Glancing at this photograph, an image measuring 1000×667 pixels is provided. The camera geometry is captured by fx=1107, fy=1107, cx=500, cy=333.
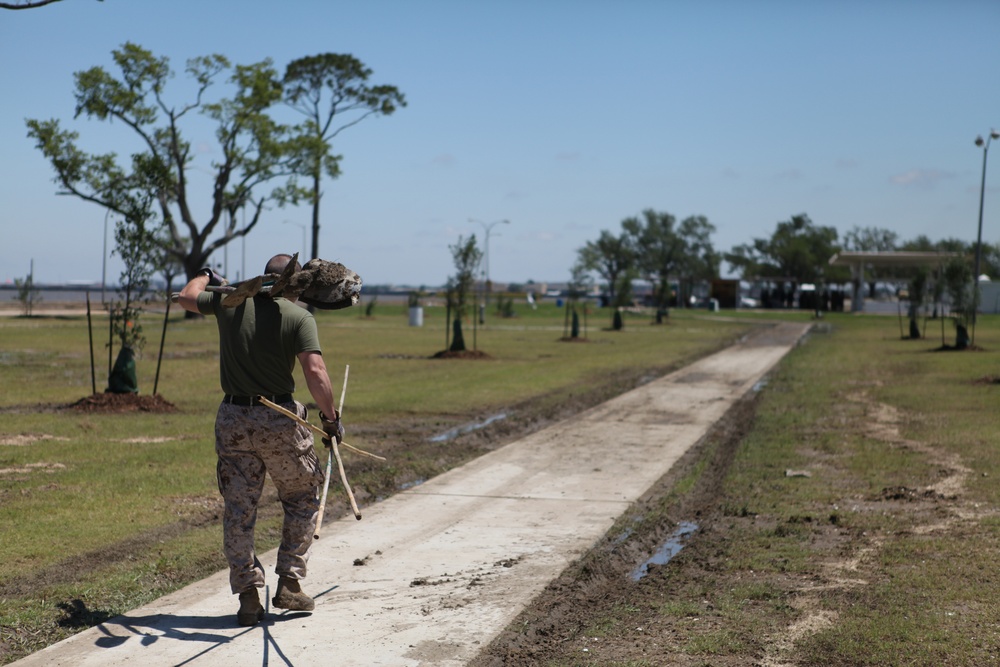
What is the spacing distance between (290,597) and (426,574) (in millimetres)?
1207

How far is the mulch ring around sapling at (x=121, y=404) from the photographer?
15852 mm

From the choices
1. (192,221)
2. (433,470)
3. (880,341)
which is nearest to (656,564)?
(433,470)

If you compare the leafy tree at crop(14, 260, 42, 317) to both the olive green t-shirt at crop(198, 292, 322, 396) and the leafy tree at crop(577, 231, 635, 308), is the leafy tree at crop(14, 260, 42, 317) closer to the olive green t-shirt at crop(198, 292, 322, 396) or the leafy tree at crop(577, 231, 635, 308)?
the olive green t-shirt at crop(198, 292, 322, 396)

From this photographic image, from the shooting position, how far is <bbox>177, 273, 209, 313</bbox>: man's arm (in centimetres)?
594

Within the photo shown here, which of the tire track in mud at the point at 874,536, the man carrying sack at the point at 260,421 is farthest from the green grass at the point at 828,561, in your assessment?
the man carrying sack at the point at 260,421

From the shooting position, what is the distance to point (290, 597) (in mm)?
6043

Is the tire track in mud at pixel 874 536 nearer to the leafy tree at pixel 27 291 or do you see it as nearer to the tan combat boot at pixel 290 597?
the tan combat boot at pixel 290 597

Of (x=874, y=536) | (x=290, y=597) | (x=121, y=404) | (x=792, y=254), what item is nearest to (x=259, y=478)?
(x=290, y=597)

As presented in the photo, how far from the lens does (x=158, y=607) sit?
621 centimetres

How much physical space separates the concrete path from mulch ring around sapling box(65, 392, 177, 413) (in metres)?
6.10

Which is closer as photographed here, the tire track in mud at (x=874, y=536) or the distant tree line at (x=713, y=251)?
the tire track in mud at (x=874, y=536)

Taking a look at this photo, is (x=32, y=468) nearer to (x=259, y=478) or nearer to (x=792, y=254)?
(x=259, y=478)

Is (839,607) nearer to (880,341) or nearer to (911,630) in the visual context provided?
(911,630)

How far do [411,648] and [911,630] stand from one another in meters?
2.60
